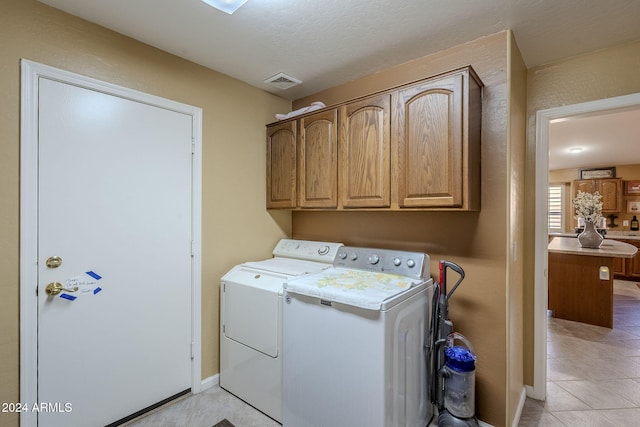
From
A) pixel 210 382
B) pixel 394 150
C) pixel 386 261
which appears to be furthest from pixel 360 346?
pixel 210 382

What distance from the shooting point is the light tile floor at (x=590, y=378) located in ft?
6.55

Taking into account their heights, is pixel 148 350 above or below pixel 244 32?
below

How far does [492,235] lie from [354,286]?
0.92 metres

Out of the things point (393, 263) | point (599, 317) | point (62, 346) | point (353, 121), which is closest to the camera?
point (62, 346)

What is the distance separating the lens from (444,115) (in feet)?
5.65

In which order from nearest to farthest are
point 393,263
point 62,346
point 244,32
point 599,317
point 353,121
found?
point 62,346, point 244,32, point 393,263, point 353,121, point 599,317

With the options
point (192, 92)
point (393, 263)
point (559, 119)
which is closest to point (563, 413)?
point (393, 263)

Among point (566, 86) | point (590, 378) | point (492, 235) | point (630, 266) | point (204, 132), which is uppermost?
point (566, 86)

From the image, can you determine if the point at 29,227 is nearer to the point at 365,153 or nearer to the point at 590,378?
the point at 365,153

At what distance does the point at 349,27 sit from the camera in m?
1.79

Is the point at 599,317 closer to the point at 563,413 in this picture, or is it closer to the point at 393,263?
the point at 563,413

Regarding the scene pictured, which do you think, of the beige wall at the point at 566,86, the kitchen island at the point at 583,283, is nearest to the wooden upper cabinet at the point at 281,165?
the beige wall at the point at 566,86

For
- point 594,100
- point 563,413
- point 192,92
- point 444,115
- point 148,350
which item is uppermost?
point 192,92

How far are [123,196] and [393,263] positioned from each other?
1.77 meters
